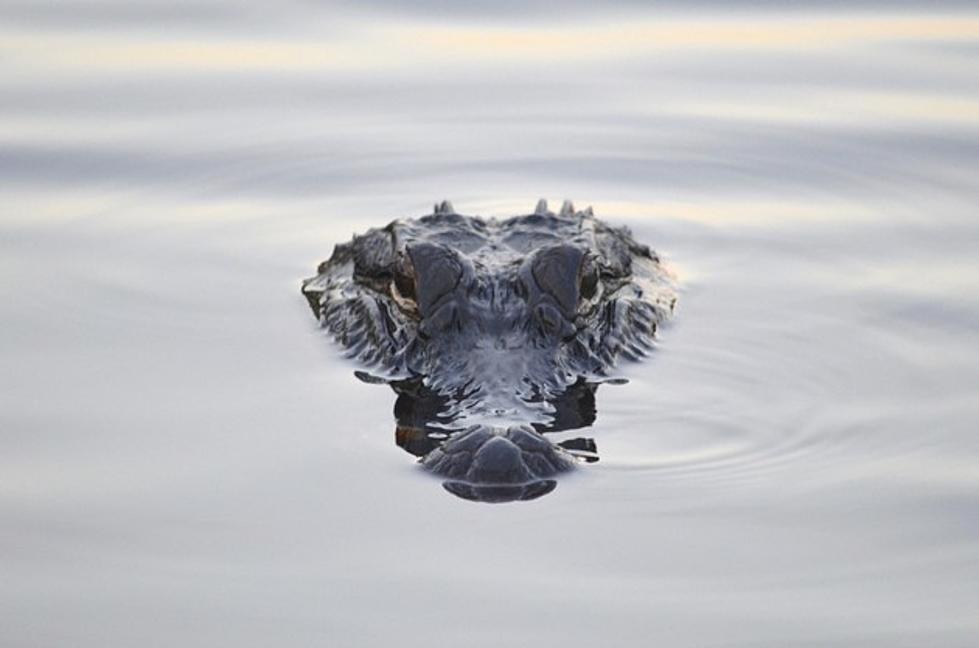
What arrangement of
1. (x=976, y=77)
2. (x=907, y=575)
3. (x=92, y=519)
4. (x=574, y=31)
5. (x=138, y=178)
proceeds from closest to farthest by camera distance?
(x=907, y=575) < (x=92, y=519) < (x=138, y=178) < (x=976, y=77) < (x=574, y=31)

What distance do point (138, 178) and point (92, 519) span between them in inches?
206

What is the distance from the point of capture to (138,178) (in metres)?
12.9

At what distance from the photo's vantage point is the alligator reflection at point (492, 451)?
26.4 ft

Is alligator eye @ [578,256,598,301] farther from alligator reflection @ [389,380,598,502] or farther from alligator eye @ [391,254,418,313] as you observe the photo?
alligator reflection @ [389,380,598,502]

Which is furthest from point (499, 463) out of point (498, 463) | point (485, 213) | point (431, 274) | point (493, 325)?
point (485, 213)

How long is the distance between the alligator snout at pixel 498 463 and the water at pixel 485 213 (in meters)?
0.10

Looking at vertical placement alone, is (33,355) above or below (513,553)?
above

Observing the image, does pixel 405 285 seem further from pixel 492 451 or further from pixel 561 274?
pixel 492 451

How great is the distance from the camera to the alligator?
8297 mm

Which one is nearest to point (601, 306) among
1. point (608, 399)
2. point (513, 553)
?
point (608, 399)

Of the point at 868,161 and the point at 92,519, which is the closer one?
the point at 92,519

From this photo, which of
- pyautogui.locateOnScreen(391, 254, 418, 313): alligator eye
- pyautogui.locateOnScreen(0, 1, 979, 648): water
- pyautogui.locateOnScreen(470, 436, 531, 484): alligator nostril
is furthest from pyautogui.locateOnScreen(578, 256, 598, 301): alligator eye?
pyautogui.locateOnScreen(470, 436, 531, 484): alligator nostril

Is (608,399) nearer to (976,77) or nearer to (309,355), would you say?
(309,355)

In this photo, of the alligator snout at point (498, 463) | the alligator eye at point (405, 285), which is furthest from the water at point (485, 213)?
the alligator eye at point (405, 285)
